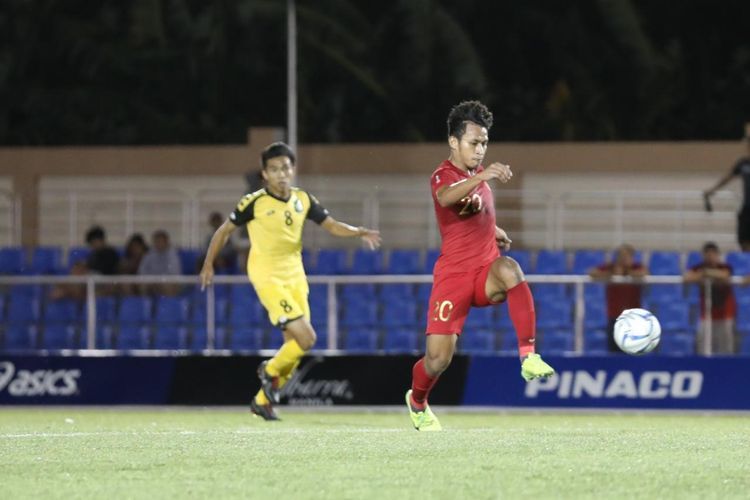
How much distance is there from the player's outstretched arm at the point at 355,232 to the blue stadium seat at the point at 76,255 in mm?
8653

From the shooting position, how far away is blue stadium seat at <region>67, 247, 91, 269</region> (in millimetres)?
20922

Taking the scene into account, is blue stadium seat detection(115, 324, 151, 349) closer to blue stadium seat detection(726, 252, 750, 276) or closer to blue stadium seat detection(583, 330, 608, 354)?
blue stadium seat detection(583, 330, 608, 354)

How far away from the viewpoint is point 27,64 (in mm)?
28922

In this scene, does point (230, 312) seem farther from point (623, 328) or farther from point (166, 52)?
point (166, 52)

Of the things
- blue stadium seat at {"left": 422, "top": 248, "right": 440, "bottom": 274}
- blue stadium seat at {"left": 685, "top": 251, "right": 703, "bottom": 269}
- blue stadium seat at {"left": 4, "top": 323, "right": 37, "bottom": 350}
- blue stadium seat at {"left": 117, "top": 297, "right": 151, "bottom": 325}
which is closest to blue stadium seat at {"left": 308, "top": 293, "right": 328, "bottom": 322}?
blue stadium seat at {"left": 117, "top": 297, "right": 151, "bottom": 325}

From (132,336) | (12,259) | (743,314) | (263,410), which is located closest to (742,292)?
(743,314)

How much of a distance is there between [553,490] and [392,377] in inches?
357

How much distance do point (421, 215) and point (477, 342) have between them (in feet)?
17.7

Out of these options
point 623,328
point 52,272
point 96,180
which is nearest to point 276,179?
point 623,328

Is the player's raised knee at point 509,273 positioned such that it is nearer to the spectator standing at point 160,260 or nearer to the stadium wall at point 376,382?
the stadium wall at point 376,382

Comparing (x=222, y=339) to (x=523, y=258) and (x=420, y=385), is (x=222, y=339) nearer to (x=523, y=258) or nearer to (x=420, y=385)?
(x=523, y=258)

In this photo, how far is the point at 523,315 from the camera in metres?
9.76

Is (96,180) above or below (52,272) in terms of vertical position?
above

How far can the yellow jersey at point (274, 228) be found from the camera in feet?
42.2
